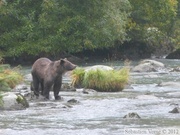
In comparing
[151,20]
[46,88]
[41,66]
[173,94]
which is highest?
[151,20]

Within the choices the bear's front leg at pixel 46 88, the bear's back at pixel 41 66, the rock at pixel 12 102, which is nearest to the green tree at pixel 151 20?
the bear's back at pixel 41 66

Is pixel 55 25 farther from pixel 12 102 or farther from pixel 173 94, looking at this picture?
pixel 12 102

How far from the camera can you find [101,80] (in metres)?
22.5

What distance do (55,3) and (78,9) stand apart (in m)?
1.73

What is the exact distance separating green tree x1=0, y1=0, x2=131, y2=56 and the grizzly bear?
64.6 ft

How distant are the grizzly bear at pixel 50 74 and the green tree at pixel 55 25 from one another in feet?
64.6

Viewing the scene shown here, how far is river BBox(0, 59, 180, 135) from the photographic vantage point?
13.4m

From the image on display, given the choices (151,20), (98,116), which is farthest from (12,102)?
(151,20)

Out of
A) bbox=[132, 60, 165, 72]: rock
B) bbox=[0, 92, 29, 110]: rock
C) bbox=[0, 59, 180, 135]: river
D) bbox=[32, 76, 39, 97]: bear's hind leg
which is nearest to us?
bbox=[0, 59, 180, 135]: river

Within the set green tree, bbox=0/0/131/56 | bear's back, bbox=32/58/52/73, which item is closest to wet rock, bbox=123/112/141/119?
bear's back, bbox=32/58/52/73

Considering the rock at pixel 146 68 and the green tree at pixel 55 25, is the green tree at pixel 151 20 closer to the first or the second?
the green tree at pixel 55 25

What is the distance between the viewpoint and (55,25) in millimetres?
40500

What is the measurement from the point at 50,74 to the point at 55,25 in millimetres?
21039

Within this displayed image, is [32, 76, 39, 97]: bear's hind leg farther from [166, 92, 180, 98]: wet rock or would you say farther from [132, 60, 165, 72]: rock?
[132, 60, 165, 72]: rock
